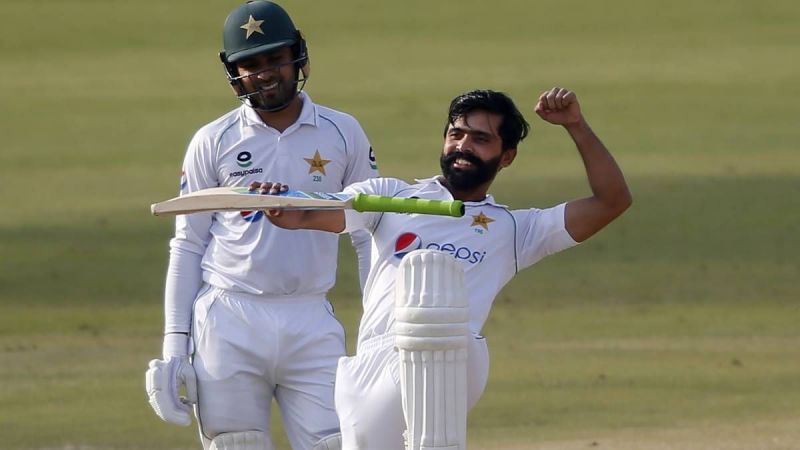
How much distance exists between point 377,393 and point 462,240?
0.56m

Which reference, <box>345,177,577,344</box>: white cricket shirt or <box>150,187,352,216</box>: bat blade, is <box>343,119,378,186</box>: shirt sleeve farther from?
<box>150,187,352,216</box>: bat blade

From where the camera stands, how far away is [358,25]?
32469 millimetres

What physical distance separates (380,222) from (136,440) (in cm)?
435

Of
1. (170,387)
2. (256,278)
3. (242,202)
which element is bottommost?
(170,387)

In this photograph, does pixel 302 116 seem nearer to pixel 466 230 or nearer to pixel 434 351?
pixel 466 230

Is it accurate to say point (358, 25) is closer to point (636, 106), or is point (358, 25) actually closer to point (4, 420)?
point (636, 106)

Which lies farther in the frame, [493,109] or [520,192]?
[520,192]

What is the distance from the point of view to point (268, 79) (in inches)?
248

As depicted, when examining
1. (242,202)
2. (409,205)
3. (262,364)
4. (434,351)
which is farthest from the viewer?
(262,364)

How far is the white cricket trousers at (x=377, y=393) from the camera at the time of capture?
515cm

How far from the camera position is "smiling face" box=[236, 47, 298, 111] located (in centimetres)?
629

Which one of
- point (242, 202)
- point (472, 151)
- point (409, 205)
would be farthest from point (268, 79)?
point (409, 205)

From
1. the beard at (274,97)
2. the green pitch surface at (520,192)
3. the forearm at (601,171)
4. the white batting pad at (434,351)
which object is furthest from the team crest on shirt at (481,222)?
the green pitch surface at (520,192)

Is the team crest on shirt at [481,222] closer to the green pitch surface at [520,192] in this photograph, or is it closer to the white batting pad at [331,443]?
the white batting pad at [331,443]
